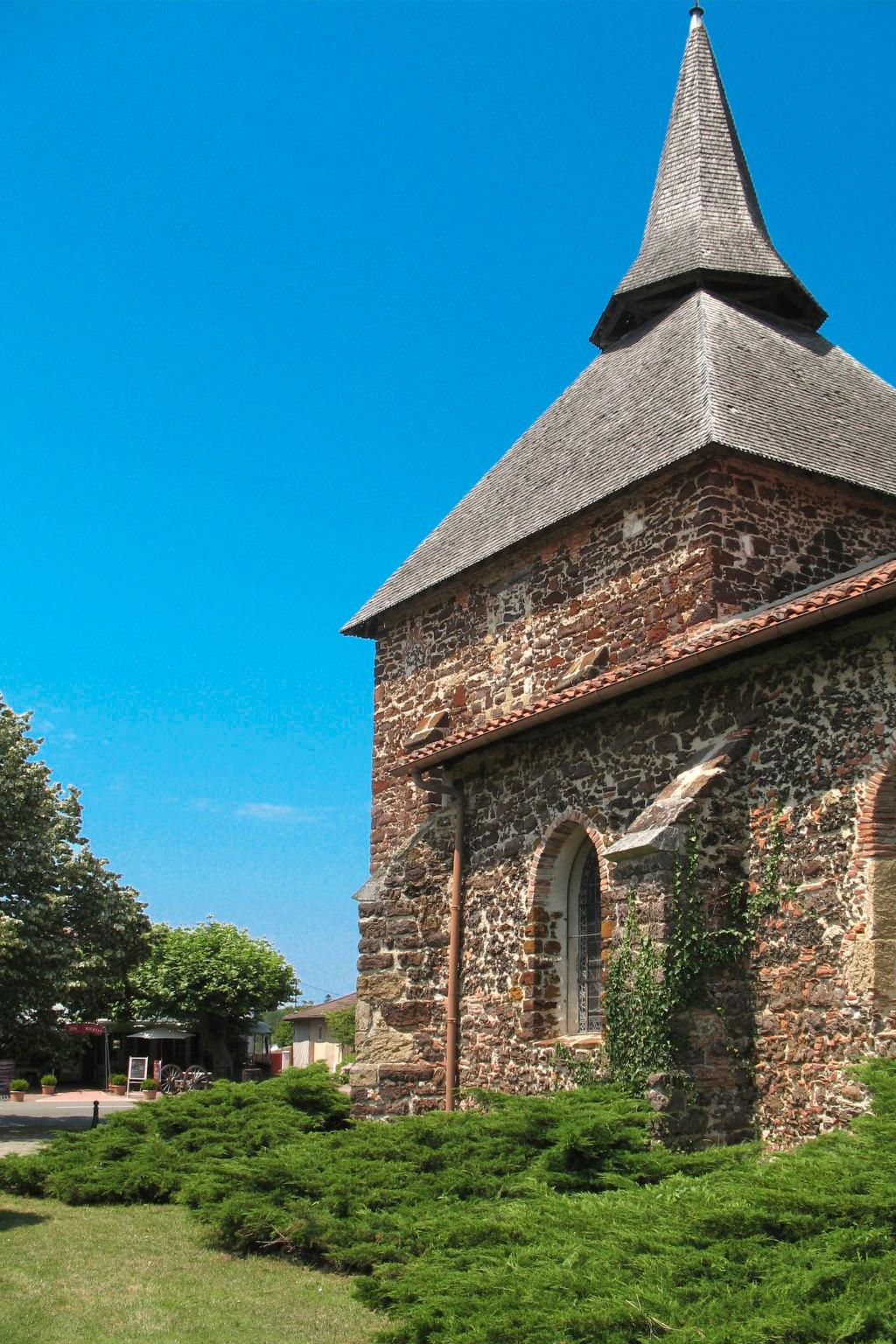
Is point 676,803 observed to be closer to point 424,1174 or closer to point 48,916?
point 424,1174

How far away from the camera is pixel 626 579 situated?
15078 millimetres

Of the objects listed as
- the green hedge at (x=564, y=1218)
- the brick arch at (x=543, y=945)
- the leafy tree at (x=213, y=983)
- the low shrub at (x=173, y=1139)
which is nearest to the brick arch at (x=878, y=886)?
the green hedge at (x=564, y=1218)

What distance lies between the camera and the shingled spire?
18766mm

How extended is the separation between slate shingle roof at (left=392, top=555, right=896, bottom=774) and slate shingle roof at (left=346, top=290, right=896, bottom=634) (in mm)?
2413

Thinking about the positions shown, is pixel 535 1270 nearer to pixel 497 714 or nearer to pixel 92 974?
pixel 497 714

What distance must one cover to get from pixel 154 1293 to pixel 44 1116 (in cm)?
2225

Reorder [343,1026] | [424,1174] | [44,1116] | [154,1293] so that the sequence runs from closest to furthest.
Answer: [154,1293]
[424,1174]
[44,1116]
[343,1026]

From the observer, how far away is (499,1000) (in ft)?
43.6

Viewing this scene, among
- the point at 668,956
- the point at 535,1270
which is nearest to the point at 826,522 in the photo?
the point at 668,956

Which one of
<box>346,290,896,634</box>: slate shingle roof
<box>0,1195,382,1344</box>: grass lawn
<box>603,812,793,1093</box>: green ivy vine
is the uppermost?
<box>346,290,896,634</box>: slate shingle roof

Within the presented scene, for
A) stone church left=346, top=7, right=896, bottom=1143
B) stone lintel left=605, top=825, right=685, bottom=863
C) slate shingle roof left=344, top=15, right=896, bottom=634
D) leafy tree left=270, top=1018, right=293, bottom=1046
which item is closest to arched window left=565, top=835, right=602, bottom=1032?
stone church left=346, top=7, right=896, bottom=1143

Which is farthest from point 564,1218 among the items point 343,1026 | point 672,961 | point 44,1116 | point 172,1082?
point 343,1026

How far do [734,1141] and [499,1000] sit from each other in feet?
12.2

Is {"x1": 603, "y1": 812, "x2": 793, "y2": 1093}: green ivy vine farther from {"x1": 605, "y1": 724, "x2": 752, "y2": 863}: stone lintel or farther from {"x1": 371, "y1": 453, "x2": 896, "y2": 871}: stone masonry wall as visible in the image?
{"x1": 371, "y1": 453, "x2": 896, "y2": 871}: stone masonry wall
